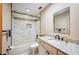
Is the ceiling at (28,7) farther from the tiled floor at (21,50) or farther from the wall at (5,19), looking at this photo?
→ the tiled floor at (21,50)

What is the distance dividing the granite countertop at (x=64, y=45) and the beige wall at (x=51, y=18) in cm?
11

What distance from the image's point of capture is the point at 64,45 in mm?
1376

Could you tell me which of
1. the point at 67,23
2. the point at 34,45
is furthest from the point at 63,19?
the point at 34,45

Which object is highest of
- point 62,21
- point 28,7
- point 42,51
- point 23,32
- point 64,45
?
point 28,7

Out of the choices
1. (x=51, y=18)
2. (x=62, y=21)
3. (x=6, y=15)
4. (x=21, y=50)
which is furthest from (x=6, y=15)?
(x=62, y=21)

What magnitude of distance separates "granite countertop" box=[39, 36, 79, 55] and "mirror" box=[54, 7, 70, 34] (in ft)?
0.55

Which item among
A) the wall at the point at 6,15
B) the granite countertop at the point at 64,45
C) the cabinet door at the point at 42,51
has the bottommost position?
the cabinet door at the point at 42,51

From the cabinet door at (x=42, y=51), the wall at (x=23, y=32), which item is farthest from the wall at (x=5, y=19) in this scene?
Result: the cabinet door at (x=42, y=51)

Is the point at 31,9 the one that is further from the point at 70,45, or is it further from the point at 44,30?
the point at 70,45

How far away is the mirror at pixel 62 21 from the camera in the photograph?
1.48 meters

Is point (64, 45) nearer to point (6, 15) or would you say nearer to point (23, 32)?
point (23, 32)

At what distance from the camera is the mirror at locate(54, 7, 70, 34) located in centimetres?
148

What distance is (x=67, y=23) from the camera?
1479 millimetres

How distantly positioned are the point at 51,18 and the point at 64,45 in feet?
1.62
